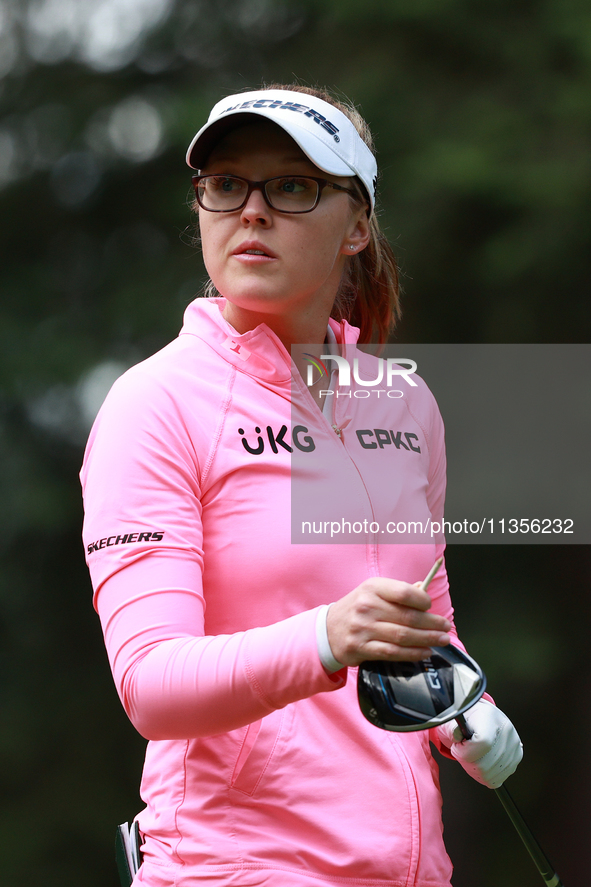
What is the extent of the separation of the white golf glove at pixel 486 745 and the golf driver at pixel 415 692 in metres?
0.33

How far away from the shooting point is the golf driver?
40.8 inches

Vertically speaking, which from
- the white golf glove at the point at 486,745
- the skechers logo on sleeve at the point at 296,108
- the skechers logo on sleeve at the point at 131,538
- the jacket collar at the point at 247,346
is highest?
the skechers logo on sleeve at the point at 296,108

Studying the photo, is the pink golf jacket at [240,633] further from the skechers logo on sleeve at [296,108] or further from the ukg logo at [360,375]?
the skechers logo on sleeve at [296,108]

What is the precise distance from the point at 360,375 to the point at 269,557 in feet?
1.48

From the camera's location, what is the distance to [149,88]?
3104mm

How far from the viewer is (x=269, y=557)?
3.90ft

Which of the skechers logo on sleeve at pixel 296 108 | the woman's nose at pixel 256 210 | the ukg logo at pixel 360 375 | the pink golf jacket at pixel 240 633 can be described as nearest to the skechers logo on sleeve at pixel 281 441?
the pink golf jacket at pixel 240 633

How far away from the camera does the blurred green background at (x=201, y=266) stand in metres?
2.86

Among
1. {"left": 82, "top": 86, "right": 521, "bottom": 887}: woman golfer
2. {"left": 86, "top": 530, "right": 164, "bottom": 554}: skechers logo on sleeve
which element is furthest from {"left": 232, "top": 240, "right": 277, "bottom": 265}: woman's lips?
{"left": 86, "top": 530, "right": 164, "bottom": 554}: skechers logo on sleeve

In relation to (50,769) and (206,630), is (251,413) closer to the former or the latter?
(206,630)

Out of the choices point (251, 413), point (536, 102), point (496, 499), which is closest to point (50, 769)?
point (496, 499)

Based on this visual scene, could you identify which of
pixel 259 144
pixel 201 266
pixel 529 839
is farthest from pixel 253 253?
pixel 201 266

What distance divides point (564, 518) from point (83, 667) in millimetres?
1630

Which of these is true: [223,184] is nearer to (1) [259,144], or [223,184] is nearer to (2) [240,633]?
(1) [259,144]
